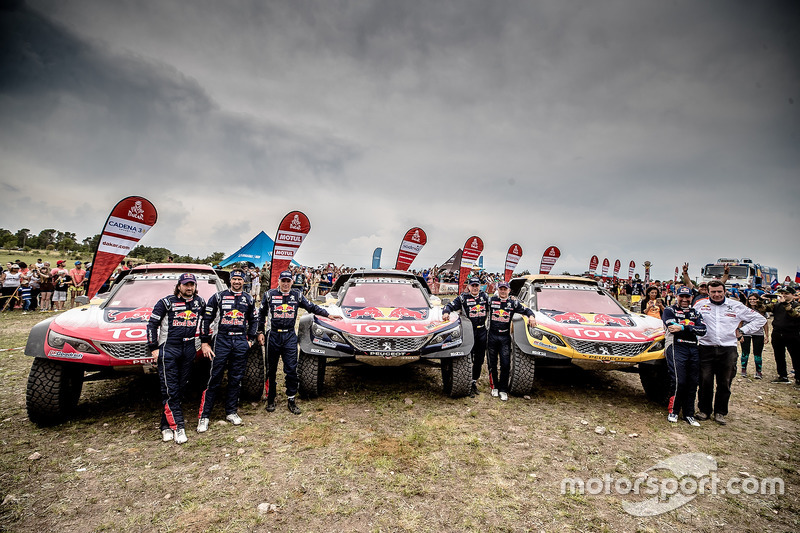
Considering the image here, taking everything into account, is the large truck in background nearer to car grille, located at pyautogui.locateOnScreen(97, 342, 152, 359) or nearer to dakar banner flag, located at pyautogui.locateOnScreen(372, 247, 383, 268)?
dakar banner flag, located at pyautogui.locateOnScreen(372, 247, 383, 268)

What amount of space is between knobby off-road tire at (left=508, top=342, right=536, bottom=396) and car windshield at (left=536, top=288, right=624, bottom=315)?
3.54ft

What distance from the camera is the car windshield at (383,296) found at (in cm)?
582

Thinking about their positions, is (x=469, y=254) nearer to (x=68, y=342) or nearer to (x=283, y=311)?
(x=283, y=311)

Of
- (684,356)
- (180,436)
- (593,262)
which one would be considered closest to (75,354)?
(180,436)

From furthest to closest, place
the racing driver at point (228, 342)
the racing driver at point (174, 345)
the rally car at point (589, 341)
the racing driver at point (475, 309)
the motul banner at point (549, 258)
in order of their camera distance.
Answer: the motul banner at point (549, 258) < the racing driver at point (475, 309) < the rally car at point (589, 341) < the racing driver at point (228, 342) < the racing driver at point (174, 345)

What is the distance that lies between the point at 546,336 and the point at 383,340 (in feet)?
7.61

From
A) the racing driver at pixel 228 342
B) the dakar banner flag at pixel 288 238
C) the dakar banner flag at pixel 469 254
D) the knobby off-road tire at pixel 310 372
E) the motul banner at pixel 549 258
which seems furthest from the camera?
the motul banner at pixel 549 258

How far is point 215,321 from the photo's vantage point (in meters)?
4.56

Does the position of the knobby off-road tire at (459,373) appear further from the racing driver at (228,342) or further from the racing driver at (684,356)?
the racing driver at (228,342)

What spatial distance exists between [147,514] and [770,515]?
4716mm

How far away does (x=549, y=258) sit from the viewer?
52.7 ft

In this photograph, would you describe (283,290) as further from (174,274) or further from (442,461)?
(442,461)

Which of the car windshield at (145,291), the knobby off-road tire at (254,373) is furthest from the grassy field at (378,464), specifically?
the car windshield at (145,291)

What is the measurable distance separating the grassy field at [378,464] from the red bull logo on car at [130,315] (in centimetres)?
117
